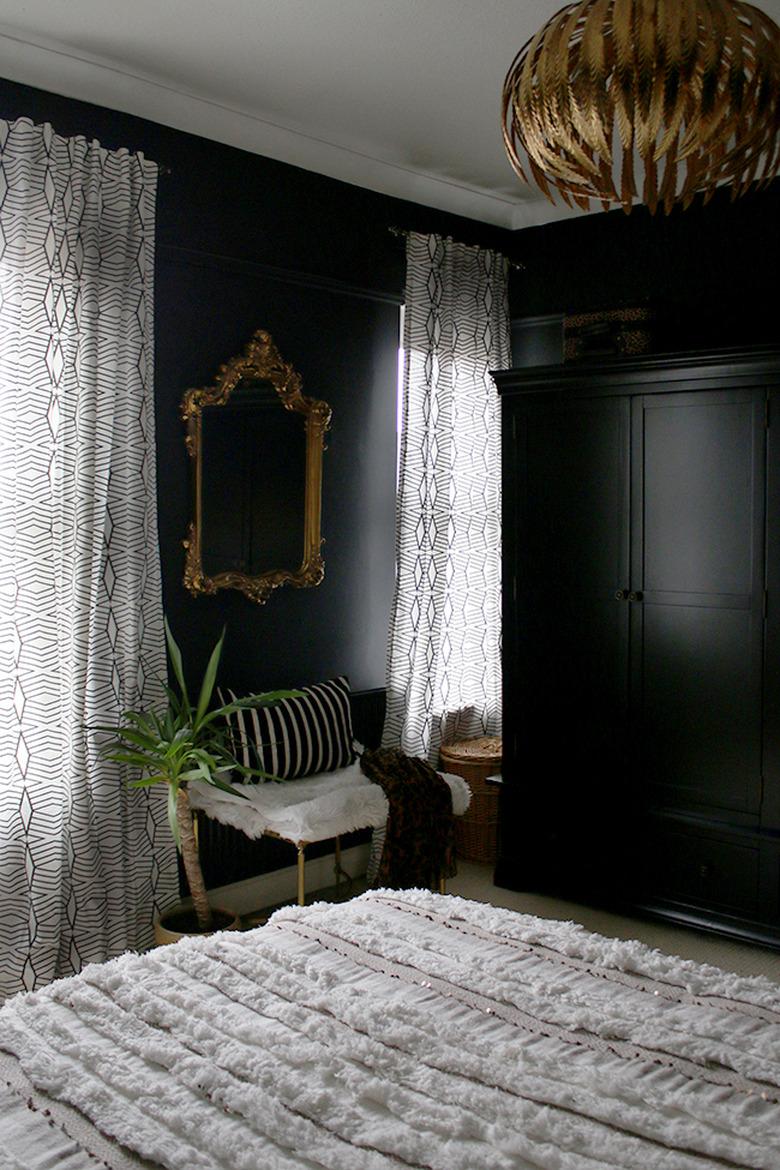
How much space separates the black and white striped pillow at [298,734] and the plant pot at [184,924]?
1.70 feet

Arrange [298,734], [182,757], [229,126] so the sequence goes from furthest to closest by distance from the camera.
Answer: [298,734] → [229,126] → [182,757]

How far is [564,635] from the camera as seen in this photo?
14.4 feet

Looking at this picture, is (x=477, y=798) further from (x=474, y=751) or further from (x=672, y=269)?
(x=672, y=269)

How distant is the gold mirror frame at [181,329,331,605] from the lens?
404 centimetres

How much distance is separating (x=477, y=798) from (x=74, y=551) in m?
2.18

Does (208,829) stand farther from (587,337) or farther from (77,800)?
(587,337)

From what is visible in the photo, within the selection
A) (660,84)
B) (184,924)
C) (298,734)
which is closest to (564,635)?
(298,734)

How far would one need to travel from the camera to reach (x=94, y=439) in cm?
358

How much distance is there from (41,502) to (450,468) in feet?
6.55

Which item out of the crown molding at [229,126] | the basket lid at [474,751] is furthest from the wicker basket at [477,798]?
the crown molding at [229,126]

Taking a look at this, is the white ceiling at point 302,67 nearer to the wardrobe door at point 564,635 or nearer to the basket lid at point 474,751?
the wardrobe door at point 564,635

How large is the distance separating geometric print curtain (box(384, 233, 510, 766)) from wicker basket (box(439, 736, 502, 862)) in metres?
0.12

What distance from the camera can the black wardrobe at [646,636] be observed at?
12.9ft

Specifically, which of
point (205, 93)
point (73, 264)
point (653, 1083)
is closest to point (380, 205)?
point (205, 93)
